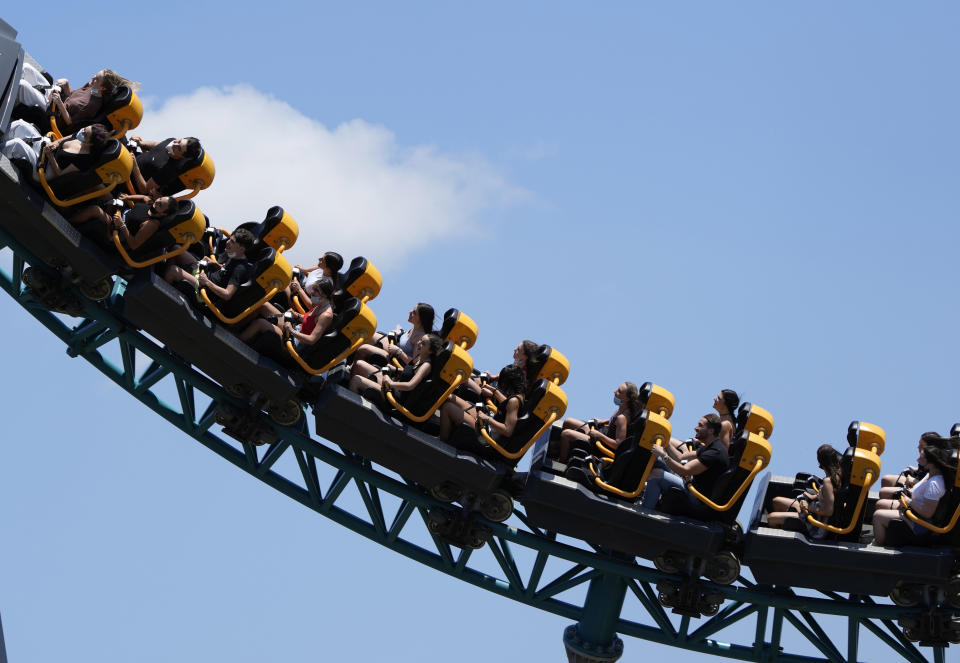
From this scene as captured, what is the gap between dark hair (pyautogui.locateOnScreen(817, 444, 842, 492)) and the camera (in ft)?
28.6

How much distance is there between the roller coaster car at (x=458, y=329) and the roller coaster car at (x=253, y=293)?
4.13 feet

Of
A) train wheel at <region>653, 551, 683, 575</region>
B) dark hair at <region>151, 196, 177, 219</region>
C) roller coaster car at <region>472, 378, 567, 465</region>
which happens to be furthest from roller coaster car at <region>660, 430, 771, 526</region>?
dark hair at <region>151, 196, 177, 219</region>

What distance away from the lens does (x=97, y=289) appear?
8.53m

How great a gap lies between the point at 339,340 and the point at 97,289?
58.7 inches

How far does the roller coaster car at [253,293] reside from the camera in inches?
329

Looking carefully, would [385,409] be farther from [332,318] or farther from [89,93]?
[89,93]

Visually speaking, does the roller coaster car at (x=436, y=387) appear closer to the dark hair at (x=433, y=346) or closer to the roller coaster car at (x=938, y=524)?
the dark hair at (x=433, y=346)

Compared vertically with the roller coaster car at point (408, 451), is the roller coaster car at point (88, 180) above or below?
above

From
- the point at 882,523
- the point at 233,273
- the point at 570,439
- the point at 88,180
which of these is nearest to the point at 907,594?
the point at 882,523

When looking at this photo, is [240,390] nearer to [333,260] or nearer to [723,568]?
[333,260]

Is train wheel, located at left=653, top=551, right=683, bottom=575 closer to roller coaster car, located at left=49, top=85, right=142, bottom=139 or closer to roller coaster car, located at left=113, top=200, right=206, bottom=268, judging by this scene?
roller coaster car, located at left=113, top=200, right=206, bottom=268

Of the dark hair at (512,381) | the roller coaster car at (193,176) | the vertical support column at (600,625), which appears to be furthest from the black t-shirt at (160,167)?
the vertical support column at (600,625)

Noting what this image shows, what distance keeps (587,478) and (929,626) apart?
2.45 meters

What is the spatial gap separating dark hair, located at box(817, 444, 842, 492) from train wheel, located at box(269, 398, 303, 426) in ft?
10.6
